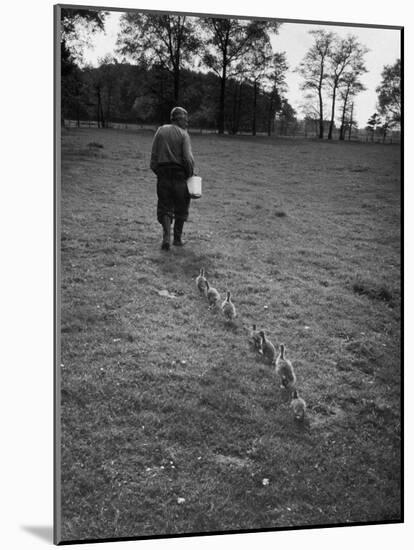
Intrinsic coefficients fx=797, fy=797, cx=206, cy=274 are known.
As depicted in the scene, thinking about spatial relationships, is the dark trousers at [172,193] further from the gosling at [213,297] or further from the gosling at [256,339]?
the gosling at [256,339]

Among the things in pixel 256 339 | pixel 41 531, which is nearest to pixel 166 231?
pixel 256 339

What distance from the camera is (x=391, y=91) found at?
657 cm

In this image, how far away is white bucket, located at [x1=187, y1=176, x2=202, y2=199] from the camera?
249 inches

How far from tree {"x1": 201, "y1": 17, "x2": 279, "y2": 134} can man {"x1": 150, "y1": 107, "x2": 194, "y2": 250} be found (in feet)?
1.16

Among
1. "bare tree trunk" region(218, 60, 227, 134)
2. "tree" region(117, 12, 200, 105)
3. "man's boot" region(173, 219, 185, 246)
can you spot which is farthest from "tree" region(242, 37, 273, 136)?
"man's boot" region(173, 219, 185, 246)

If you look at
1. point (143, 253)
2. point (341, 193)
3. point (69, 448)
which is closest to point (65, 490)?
point (69, 448)

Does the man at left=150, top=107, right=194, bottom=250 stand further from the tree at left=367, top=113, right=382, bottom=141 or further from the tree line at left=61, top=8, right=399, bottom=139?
the tree at left=367, top=113, right=382, bottom=141

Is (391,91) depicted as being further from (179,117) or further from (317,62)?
(179,117)

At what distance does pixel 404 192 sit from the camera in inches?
262

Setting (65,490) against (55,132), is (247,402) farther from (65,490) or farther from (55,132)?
(55,132)

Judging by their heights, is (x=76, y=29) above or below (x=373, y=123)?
above

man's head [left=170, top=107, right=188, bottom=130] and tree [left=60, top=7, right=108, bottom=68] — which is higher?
tree [left=60, top=7, right=108, bottom=68]

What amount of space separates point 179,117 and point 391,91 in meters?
1.79

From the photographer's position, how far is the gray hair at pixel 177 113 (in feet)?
20.4
